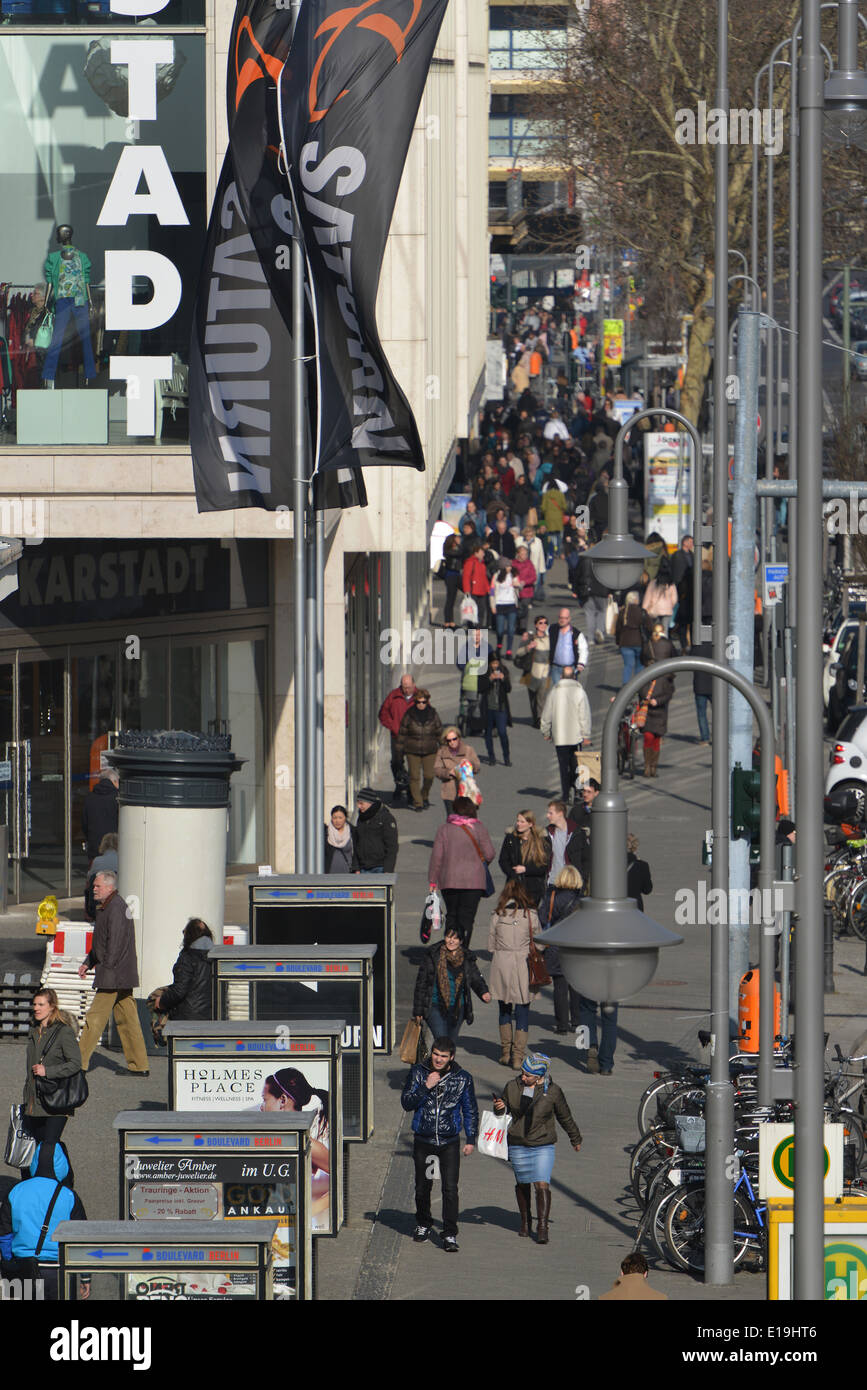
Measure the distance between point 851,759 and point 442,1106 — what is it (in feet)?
51.4

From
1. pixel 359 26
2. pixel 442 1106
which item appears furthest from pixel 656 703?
pixel 442 1106

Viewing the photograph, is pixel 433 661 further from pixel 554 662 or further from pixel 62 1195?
pixel 62 1195

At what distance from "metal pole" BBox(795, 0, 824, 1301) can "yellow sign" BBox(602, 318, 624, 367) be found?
69.8 metres

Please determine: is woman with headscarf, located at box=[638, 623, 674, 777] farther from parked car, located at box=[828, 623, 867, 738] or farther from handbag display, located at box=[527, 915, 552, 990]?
handbag display, located at box=[527, 915, 552, 990]

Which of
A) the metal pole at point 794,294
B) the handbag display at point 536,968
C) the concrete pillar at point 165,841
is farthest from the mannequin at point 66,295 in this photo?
the handbag display at point 536,968

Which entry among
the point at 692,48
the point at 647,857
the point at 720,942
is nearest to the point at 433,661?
the point at 647,857

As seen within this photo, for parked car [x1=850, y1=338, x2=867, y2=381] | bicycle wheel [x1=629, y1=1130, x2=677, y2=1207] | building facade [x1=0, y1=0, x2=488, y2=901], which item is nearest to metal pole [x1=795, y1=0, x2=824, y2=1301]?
bicycle wheel [x1=629, y1=1130, x2=677, y2=1207]

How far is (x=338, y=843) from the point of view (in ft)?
74.3

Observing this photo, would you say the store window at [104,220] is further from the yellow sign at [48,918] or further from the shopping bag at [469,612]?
the shopping bag at [469,612]

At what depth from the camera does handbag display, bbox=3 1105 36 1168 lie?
1402 cm

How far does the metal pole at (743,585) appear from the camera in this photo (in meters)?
20.8

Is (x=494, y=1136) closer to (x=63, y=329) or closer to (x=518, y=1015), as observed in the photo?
(x=518, y=1015)

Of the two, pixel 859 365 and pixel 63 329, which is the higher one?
pixel 859 365

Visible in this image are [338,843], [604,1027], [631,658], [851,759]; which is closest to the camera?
[604,1027]
